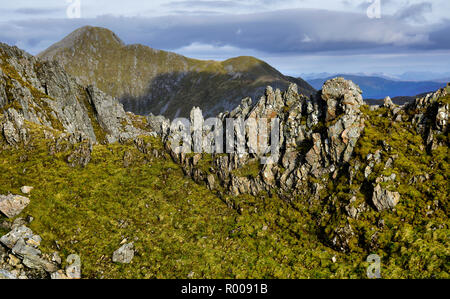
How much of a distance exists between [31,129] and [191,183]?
1016 inches

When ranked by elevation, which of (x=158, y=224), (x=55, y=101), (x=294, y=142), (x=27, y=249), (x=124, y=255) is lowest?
(x=124, y=255)

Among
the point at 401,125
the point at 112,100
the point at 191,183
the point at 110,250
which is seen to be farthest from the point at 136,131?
the point at 401,125

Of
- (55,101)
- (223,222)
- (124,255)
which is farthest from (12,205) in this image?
(55,101)

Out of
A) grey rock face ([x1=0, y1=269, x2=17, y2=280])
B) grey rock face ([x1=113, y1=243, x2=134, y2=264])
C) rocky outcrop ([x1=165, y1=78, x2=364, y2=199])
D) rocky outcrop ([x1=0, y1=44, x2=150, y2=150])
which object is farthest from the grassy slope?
rocky outcrop ([x1=0, y1=44, x2=150, y2=150])

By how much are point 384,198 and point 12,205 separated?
3622 centimetres

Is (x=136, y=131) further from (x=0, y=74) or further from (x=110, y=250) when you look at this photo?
(x=110, y=250)

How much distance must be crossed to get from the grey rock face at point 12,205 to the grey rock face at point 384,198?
34942mm

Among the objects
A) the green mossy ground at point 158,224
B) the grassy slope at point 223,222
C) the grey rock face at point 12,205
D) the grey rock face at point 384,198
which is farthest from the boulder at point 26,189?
the grey rock face at point 384,198

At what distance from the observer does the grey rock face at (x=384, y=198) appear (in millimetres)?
21734

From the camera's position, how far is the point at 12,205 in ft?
84.3

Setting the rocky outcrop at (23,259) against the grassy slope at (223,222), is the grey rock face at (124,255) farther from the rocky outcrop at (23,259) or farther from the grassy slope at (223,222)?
the rocky outcrop at (23,259)

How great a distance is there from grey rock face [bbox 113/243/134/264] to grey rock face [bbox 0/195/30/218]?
11.7 meters

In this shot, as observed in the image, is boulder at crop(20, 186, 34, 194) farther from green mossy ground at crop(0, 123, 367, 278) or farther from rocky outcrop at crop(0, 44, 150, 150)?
rocky outcrop at crop(0, 44, 150, 150)

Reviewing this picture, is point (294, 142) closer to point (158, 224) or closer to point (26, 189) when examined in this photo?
point (158, 224)
